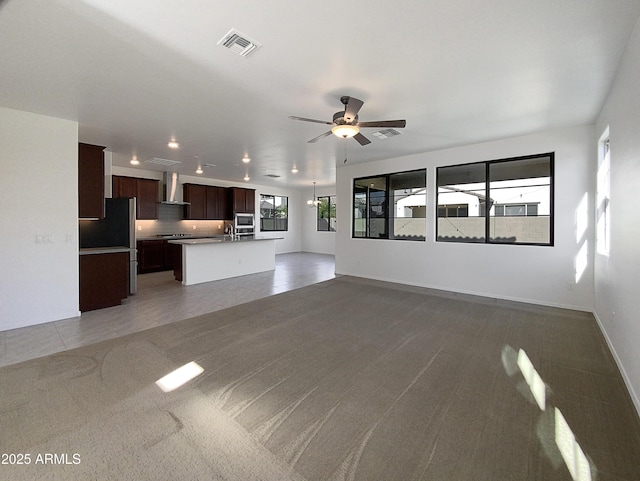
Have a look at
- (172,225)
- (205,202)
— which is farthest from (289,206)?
(172,225)

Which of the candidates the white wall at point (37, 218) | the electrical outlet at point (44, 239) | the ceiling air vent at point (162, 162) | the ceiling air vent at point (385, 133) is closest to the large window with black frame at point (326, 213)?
the ceiling air vent at point (162, 162)

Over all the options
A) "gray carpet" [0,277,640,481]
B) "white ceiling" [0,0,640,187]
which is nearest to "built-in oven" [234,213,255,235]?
"white ceiling" [0,0,640,187]

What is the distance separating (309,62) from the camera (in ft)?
8.77

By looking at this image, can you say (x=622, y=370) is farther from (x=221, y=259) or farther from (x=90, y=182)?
(x=90, y=182)

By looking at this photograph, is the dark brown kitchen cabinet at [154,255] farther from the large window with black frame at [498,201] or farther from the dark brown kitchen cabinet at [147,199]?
the large window with black frame at [498,201]

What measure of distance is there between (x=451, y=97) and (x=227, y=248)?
18.4 feet

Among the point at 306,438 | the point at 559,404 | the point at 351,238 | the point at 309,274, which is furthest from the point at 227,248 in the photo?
the point at 559,404

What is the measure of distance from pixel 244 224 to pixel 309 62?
761cm

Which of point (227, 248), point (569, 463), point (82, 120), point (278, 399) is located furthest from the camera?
point (227, 248)

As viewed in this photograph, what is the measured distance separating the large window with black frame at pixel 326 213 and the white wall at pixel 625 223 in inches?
347

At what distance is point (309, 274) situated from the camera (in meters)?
7.47

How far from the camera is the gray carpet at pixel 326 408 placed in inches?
62.7

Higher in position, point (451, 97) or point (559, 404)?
point (451, 97)

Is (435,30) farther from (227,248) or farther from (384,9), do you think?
(227,248)
